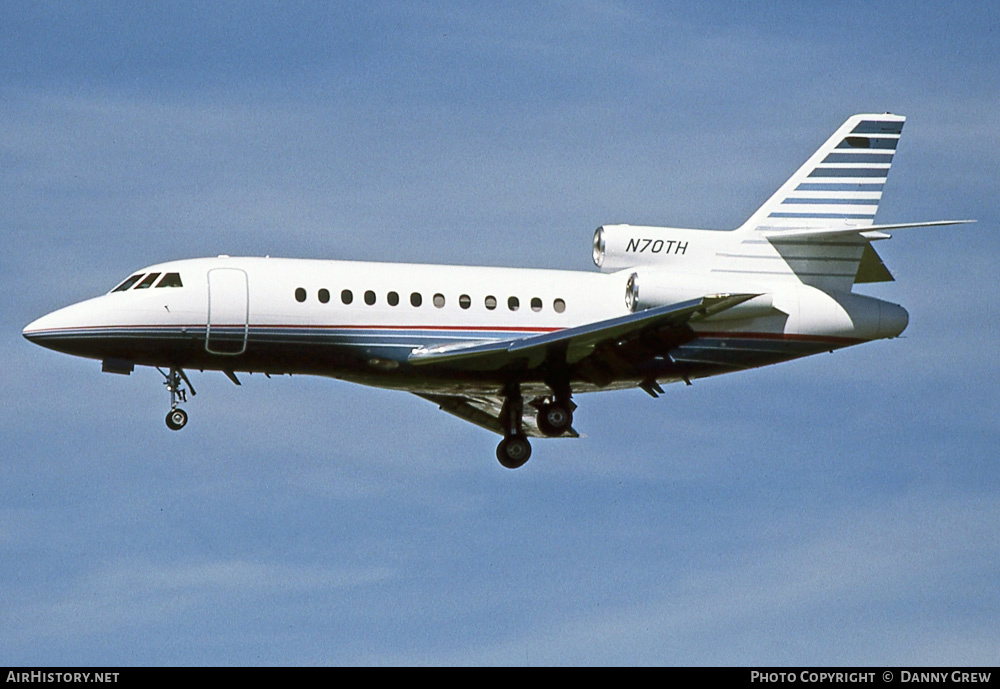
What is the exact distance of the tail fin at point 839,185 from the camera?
40.4 m

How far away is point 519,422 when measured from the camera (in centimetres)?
3972

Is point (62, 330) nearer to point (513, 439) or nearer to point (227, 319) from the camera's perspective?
point (227, 319)

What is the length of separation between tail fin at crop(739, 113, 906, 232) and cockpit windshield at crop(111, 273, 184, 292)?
12.4m

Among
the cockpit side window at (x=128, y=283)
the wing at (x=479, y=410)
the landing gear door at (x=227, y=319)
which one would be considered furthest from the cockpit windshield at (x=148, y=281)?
the wing at (x=479, y=410)

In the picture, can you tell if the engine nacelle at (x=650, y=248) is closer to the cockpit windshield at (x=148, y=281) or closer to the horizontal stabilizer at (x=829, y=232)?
the horizontal stabilizer at (x=829, y=232)

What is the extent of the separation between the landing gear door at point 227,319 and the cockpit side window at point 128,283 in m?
1.72

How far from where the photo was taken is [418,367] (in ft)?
123

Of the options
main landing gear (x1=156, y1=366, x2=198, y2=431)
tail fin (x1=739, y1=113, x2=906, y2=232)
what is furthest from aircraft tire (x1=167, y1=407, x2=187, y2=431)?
tail fin (x1=739, y1=113, x2=906, y2=232)

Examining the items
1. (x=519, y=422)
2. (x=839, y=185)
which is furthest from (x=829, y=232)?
(x=519, y=422)

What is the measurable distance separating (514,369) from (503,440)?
210 centimetres

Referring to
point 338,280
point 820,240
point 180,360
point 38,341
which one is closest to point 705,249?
point 820,240

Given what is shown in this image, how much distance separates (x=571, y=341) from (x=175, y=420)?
8.29 metres

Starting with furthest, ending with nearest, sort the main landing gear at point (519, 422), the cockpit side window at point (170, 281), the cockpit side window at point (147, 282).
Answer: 1. the main landing gear at point (519, 422)
2. the cockpit side window at point (147, 282)
3. the cockpit side window at point (170, 281)
